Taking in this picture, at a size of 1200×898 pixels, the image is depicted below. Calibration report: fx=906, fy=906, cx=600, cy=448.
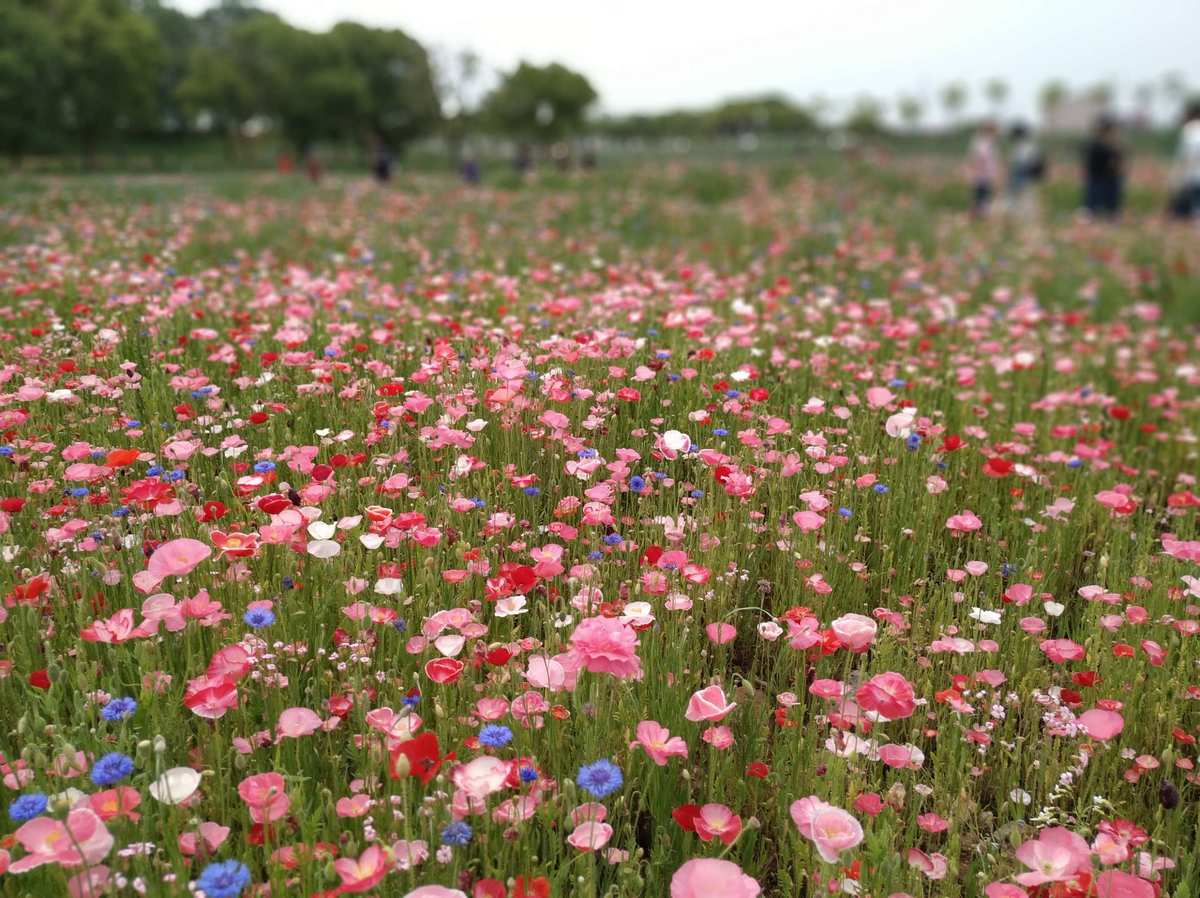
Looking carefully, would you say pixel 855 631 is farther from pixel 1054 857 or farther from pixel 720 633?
pixel 1054 857

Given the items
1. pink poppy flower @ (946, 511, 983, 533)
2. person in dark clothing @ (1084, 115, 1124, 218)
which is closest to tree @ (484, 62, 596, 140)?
person in dark clothing @ (1084, 115, 1124, 218)

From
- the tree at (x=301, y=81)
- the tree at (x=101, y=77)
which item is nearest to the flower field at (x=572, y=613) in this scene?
the tree at (x=101, y=77)

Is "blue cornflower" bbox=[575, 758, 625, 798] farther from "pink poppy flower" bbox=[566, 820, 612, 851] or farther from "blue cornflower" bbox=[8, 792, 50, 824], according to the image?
"blue cornflower" bbox=[8, 792, 50, 824]

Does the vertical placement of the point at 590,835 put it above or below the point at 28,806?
below

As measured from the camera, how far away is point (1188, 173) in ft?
52.6

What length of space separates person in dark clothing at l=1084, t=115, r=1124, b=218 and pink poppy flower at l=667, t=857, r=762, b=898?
18.9 metres

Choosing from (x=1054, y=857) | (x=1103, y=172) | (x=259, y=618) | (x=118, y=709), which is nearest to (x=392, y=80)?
(x=1103, y=172)

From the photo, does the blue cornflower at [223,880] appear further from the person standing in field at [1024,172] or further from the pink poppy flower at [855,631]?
the person standing in field at [1024,172]

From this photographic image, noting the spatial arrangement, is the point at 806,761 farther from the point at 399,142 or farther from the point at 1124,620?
the point at 399,142

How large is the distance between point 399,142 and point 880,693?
58084mm

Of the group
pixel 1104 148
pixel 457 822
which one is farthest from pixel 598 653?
pixel 1104 148

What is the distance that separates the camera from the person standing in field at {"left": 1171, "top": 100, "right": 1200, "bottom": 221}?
15.2 metres

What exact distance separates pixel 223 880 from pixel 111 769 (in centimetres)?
35

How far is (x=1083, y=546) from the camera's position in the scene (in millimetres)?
3781
